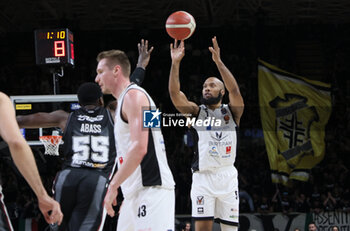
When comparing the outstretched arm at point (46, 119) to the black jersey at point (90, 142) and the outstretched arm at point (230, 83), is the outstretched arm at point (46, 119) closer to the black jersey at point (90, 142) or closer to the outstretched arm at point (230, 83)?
the black jersey at point (90, 142)

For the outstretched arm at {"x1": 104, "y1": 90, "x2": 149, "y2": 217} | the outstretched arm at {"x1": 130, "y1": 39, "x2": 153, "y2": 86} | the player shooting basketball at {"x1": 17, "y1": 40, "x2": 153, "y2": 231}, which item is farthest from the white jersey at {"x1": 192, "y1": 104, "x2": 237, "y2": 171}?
the outstretched arm at {"x1": 104, "y1": 90, "x2": 149, "y2": 217}

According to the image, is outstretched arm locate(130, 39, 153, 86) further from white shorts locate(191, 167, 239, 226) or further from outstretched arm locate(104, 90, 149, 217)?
outstretched arm locate(104, 90, 149, 217)

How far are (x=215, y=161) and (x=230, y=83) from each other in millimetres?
1041

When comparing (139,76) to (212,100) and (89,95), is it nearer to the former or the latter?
(212,100)

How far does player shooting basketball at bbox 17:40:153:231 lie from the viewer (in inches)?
187

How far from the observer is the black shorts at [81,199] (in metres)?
4.74

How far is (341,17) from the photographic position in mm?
20078

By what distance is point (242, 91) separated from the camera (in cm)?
1773

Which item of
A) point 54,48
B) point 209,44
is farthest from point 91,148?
point 209,44

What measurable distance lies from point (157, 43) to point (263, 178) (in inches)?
268

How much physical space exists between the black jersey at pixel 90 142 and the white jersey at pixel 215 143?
2021 mm

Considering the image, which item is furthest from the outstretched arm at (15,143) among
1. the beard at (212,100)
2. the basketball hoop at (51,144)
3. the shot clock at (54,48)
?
the shot clock at (54,48)

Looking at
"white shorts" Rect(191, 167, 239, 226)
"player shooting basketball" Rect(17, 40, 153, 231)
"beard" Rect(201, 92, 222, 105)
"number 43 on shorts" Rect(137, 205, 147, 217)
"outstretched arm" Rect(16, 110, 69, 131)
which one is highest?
"beard" Rect(201, 92, 222, 105)

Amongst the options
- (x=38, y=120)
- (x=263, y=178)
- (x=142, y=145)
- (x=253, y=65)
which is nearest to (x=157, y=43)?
(x=253, y=65)
